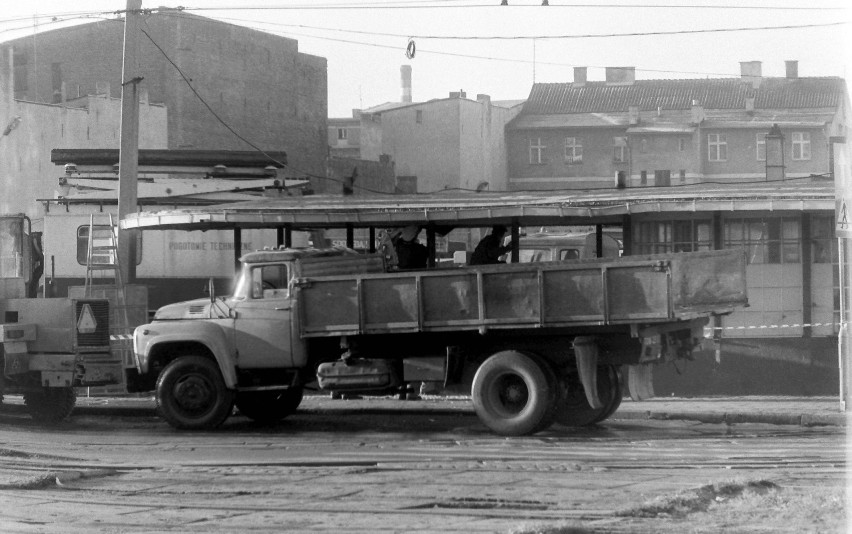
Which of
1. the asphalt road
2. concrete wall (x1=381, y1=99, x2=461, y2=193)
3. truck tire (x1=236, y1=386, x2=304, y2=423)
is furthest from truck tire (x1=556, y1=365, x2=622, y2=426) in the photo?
concrete wall (x1=381, y1=99, x2=461, y2=193)

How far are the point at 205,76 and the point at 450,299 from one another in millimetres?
42347

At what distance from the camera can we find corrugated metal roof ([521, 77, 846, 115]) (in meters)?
73.3

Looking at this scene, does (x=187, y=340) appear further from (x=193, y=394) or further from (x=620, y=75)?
(x=620, y=75)

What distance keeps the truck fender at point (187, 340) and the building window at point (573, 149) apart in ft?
192

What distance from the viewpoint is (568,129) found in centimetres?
7538

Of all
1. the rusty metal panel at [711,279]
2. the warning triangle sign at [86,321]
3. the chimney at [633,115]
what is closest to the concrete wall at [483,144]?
the chimney at [633,115]

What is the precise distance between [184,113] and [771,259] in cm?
3745

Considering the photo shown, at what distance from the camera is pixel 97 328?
786 inches

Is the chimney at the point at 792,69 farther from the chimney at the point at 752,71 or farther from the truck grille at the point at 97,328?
the truck grille at the point at 97,328

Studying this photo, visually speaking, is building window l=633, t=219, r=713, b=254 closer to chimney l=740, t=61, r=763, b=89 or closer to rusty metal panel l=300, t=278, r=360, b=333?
rusty metal panel l=300, t=278, r=360, b=333

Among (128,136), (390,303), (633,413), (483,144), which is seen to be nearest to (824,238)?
(633,413)

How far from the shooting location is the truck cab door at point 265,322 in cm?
1795

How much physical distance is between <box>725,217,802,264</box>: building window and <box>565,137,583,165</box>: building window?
52.3 metres

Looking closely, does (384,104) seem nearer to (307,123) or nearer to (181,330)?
(307,123)
